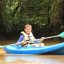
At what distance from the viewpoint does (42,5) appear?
48.6ft

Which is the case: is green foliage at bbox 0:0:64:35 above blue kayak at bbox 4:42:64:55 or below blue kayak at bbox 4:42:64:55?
above

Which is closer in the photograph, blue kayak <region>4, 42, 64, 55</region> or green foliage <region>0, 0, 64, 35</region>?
blue kayak <region>4, 42, 64, 55</region>

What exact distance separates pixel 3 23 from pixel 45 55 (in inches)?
301

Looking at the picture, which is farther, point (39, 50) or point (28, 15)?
point (28, 15)

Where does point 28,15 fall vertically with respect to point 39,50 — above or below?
above

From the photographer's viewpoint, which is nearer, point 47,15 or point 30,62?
point 30,62

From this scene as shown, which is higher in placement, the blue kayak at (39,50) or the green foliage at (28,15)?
the green foliage at (28,15)

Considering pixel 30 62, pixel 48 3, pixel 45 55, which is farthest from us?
pixel 48 3

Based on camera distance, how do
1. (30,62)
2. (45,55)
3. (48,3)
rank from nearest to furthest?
(30,62) → (45,55) → (48,3)

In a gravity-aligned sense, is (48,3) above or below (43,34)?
above

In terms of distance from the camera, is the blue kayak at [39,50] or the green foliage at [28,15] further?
the green foliage at [28,15]

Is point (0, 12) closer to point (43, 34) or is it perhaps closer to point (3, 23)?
point (3, 23)

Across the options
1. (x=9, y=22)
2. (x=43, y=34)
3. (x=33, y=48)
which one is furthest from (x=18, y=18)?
(x=33, y=48)

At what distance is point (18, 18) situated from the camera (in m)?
15.2
